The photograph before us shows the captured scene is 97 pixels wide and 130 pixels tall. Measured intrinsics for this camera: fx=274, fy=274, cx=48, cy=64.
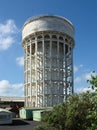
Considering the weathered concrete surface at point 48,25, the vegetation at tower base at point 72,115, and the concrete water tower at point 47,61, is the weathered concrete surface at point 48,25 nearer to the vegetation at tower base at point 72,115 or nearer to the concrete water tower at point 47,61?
the concrete water tower at point 47,61

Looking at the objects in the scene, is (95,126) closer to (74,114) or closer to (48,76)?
(74,114)

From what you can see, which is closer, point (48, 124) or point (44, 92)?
point (48, 124)

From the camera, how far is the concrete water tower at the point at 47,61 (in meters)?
74.1

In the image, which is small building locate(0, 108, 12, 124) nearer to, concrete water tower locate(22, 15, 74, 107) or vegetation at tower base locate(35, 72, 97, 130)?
concrete water tower locate(22, 15, 74, 107)

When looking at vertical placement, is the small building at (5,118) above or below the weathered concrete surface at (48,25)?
below

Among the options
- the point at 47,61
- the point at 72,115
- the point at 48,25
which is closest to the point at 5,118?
the point at 47,61

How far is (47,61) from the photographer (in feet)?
251

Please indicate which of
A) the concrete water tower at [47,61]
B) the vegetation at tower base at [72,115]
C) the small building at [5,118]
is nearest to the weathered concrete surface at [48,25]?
the concrete water tower at [47,61]

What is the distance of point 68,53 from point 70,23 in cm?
876

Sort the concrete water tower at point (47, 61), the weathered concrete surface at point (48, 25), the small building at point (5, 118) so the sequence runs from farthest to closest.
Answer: the weathered concrete surface at point (48, 25) < the concrete water tower at point (47, 61) < the small building at point (5, 118)

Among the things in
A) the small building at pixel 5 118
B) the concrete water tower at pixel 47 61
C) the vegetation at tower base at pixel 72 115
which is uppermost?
the concrete water tower at pixel 47 61

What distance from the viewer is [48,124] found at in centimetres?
2517

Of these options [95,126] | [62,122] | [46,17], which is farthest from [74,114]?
[46,17]

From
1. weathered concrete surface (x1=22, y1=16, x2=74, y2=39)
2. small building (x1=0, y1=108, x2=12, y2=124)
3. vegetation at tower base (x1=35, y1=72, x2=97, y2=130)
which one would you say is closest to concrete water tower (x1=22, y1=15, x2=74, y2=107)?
weathered concrete surface (x1=22, y1=16, x2=74, y2=39)
